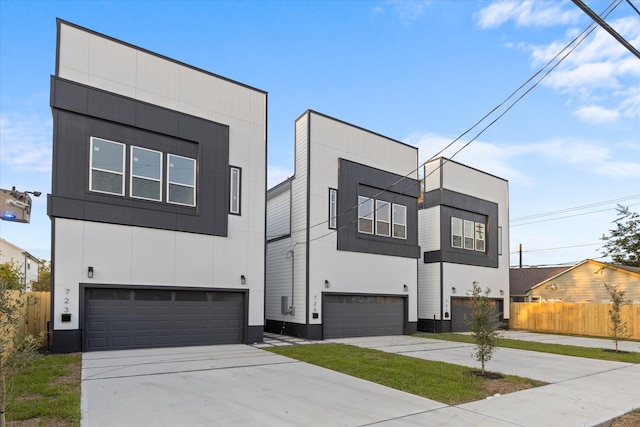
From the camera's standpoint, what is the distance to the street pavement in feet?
19.7

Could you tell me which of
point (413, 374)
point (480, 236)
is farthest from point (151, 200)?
point (480, 236)

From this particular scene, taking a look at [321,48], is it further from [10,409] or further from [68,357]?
[10,409]

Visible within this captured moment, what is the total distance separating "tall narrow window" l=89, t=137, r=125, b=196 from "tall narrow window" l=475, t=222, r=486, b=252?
1832 centimetres

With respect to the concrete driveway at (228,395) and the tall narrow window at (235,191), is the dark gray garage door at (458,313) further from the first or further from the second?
the concrete driveway at (228,395)

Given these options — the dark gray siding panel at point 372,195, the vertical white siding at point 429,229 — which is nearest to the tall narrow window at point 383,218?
the dark gray siding panel at point 372,195

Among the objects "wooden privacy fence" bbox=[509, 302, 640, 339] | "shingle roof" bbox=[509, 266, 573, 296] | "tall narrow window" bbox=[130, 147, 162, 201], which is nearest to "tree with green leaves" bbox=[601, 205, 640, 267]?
"shingle roof" bbox=[509, 266, 573, 296]

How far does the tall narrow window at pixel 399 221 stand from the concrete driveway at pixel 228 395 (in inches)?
388

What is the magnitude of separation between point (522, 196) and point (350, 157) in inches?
534

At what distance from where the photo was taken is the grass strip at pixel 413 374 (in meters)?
7.70

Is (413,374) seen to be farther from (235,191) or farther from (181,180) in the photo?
(181,180)

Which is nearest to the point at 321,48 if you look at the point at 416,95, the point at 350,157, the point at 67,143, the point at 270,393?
the point at 416,95

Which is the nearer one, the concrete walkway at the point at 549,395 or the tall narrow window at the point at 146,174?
the concrete walkway at the point at 549,395

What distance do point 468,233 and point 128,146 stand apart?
17453 mm

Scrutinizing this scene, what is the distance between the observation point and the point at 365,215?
59.7 feet
